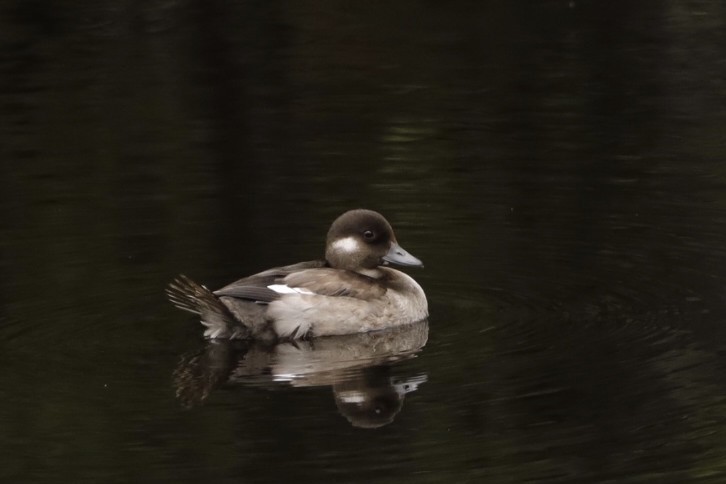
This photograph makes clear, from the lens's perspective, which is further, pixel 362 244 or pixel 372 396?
pixel 362 244

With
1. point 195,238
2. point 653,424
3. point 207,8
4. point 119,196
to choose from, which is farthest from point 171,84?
point 653,424

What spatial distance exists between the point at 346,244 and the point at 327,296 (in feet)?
1.82

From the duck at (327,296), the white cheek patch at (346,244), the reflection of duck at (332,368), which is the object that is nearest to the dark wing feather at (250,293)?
the duck at (327,296)

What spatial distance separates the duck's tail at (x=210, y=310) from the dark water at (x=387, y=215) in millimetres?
174

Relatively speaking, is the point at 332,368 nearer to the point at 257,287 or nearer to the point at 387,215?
the point at 257,287

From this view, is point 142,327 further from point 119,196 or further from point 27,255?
point 119,196

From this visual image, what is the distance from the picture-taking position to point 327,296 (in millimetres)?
9695

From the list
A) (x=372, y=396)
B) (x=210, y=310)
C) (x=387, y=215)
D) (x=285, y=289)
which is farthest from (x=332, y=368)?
(x=387, y=215)

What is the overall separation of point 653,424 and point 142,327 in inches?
129

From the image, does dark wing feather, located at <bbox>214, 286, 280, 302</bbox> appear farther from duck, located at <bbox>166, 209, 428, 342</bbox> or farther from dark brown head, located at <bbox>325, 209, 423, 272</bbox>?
dark brown head, located at <bbox>325, 209, 423, 272</bbox>

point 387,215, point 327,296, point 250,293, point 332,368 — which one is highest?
point 250,293

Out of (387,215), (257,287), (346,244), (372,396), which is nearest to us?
(372,396)

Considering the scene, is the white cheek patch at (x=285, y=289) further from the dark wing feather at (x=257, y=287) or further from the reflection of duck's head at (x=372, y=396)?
the reflection of duck's head at (x=372, y=396)

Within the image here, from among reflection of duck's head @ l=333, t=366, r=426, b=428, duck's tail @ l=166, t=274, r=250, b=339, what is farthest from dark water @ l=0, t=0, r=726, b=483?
duck's tail @ l=166, t=274, r=250, b=339
